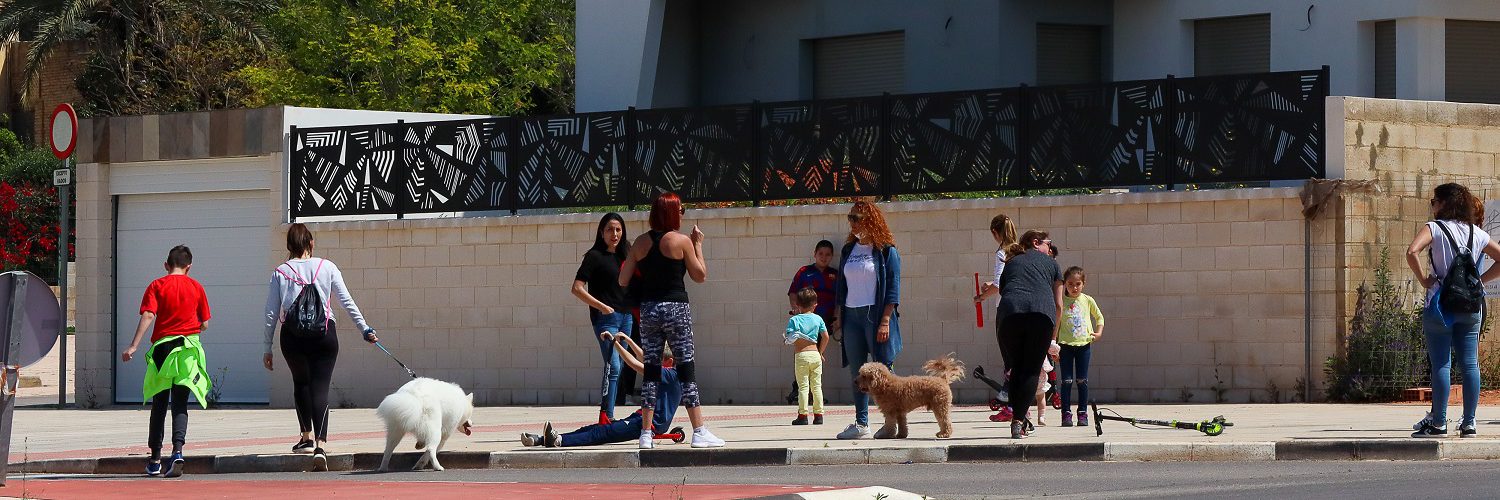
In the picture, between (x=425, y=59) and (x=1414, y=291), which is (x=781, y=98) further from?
(x=425, y=59)

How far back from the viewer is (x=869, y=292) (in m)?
12.8

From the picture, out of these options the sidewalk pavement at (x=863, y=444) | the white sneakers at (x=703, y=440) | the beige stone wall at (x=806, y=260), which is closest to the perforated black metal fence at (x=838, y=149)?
the beige stone wall at (x=806, y=260)

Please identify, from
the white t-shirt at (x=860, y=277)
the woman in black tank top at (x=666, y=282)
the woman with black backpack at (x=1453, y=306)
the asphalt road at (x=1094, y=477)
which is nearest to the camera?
the asphalt road at (x=1094, y=477)

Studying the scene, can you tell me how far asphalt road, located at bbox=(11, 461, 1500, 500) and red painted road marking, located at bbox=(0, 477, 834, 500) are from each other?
0.30 m

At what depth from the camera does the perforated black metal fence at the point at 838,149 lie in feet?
52.2

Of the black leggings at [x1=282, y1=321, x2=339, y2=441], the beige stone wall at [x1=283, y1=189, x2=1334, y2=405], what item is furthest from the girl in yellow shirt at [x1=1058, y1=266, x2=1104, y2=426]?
the black leggings at [x1=282, y1=321, x2=339, y2=441]

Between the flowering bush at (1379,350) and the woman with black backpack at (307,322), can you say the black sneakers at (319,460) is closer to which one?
the woman with black backpack at (307,322)

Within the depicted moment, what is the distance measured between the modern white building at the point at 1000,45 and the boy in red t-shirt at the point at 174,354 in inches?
551

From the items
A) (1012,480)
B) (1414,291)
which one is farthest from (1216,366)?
(1012,480)

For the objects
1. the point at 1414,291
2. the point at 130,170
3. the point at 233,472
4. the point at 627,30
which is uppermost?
the point at 627,30

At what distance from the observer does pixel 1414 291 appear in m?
15.7

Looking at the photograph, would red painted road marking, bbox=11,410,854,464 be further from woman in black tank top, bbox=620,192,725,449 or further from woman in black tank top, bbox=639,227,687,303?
woman in black tank top, bbox=639,227,687,303

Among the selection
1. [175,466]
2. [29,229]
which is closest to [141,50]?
[29,229]

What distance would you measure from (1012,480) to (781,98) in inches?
617
